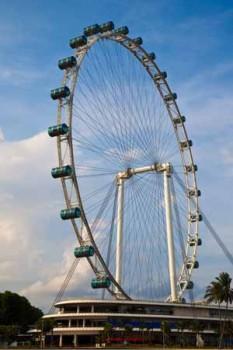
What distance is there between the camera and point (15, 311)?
140 meters

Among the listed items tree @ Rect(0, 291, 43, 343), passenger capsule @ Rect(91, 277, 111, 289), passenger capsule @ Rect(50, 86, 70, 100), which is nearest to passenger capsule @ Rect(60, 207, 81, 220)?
passenger capsule @ Rect(91, 277, 111, 289)

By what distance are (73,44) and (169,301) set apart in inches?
2765

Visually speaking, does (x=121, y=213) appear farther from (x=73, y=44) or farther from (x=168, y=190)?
(x=73, y=44)

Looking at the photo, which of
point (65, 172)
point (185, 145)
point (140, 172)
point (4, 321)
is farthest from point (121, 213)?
point (4, 321)

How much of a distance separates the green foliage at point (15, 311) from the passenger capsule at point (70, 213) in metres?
73.0

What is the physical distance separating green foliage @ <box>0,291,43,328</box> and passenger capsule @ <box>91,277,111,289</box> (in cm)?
6692

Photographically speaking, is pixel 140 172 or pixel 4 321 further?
pixel 4 321

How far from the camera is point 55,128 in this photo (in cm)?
7450

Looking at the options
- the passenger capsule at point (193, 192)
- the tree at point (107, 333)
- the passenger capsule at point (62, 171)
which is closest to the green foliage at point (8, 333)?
the tree at point (107, 333)

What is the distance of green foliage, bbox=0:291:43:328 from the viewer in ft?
453

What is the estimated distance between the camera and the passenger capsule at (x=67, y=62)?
77625 mm

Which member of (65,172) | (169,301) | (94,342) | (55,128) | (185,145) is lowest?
(94,342)

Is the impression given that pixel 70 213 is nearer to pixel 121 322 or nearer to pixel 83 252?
pixel 83 252

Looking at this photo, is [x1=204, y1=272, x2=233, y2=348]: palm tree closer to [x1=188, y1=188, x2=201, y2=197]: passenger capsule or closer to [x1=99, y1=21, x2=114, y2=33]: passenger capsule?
[x1=188, y1=188, x2=201, y2=197]: passenger capsule
